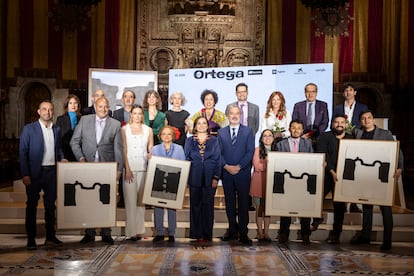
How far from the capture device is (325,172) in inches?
284

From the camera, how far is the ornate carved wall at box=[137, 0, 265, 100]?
42.2 feet

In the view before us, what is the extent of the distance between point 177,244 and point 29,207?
1.78 meters

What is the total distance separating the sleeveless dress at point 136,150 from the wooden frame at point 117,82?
2.36 m

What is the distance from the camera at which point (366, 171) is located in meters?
6.91

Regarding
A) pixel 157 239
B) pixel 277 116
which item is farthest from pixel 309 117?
pixel 157 239

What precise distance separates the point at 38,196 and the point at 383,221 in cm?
404

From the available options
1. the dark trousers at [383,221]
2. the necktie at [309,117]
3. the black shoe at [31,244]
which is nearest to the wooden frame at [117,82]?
the necktie at [309,117]

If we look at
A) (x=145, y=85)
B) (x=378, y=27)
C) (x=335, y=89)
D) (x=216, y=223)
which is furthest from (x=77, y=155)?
(x=378, y=27)

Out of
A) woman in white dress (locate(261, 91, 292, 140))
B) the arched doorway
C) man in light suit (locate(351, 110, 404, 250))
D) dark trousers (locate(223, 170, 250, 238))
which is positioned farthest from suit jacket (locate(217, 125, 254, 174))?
the arched doorway

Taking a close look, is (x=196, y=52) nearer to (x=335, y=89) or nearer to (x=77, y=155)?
(x=335, y=89)

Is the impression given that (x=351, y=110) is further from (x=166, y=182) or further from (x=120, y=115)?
(x=120, y=115)

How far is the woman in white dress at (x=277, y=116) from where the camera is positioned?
7.88m

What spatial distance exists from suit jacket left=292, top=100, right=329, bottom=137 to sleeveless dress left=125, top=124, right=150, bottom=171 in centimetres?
227

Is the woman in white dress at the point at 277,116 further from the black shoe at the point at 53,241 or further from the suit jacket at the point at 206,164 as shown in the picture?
the black shoe at the point at 53,241
